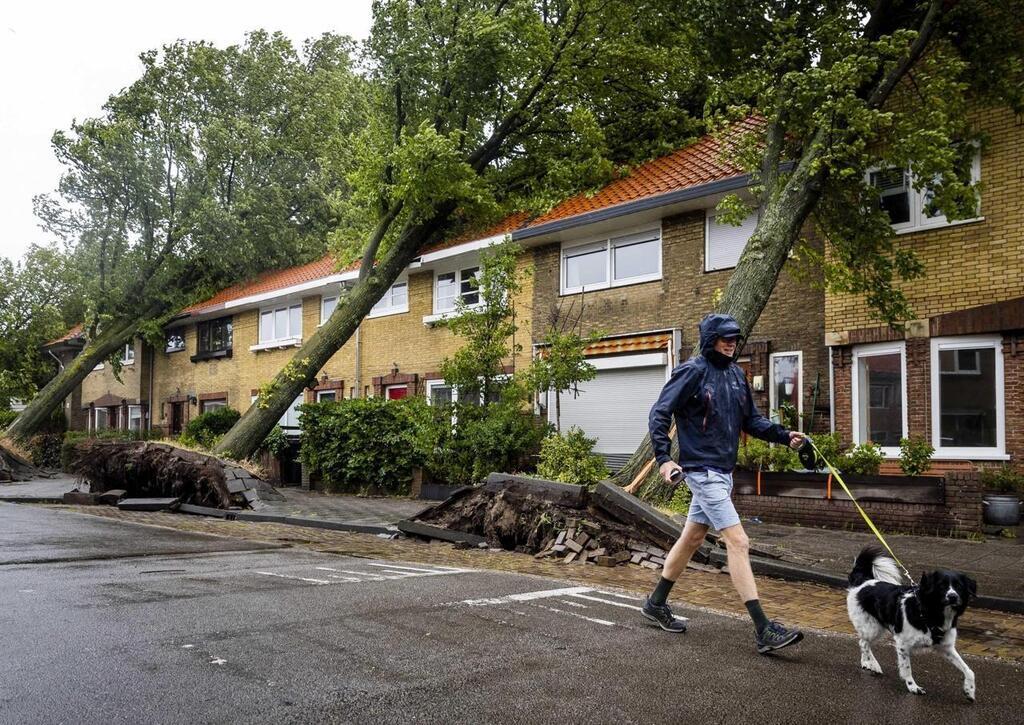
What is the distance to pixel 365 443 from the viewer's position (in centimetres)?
1806

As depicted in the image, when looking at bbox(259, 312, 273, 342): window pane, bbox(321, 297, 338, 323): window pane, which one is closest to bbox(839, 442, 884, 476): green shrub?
bbox(321, 297, 338, 323): window pane

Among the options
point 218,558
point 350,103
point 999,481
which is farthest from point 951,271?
point 350,103

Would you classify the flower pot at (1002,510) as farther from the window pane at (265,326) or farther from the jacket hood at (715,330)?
the window pane at (265,326)

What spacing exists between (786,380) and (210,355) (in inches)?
912

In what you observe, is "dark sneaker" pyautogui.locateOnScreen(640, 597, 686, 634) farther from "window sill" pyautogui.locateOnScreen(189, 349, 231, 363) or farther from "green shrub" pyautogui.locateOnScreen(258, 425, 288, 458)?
"window sill" pyautogui.locateOnScreen(189, 349, 231, 363)

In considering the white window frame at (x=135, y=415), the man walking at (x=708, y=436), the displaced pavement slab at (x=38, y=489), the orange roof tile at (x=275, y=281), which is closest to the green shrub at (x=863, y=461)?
the man walking at (x=708, y=436)

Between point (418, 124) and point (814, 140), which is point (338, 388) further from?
point (814, 140)

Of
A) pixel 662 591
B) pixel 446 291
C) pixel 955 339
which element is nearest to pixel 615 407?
pixel 446 291

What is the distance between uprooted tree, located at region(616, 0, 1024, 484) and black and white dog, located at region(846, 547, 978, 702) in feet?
17.6

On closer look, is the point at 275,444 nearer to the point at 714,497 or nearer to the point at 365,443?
the point at 365,443

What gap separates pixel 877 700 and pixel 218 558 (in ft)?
21.5

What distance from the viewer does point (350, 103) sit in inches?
861

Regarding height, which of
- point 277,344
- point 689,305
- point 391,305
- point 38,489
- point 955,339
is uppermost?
point 391,305

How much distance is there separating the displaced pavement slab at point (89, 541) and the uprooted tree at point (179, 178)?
1726cm
